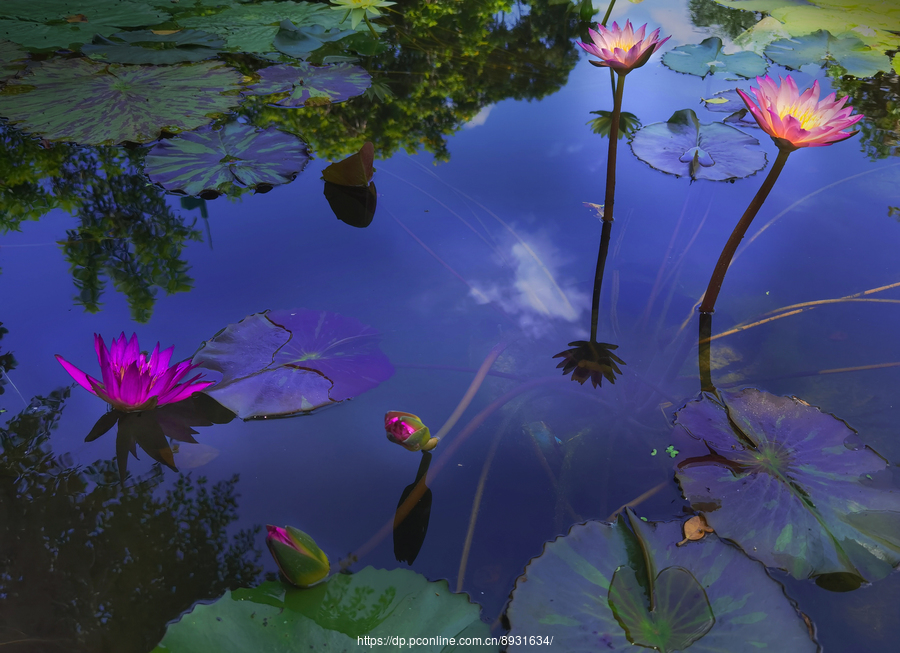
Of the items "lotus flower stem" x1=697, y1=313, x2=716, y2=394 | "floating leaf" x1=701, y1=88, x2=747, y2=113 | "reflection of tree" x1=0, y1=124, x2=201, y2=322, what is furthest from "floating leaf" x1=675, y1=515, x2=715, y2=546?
"floating leaf" x1=701, y1=88, x2=747, y2=113

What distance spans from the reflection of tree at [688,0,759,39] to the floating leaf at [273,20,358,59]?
2.39 meters

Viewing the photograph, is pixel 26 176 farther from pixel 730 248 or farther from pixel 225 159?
pixel 730 248

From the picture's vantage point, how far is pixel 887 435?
51.3 inches

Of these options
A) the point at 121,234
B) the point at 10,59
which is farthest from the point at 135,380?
the point at 10,59

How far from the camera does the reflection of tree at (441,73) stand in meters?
2.51

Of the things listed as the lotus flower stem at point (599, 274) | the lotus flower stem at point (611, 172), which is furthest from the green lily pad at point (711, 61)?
the lotus flower stem at point (599, 274)

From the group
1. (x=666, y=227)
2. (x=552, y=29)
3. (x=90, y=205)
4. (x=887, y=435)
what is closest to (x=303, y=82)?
(x=90, y=205)

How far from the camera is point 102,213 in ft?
6.62

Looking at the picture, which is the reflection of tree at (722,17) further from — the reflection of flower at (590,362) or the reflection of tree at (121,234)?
the reflection of tree at (121,234)

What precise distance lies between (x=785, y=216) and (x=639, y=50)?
86 cm

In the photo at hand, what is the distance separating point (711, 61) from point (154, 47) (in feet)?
10.1

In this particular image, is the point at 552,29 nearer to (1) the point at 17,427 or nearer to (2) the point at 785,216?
(2) the point at 785,216

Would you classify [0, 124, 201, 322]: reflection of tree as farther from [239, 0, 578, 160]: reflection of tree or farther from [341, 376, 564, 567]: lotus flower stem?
[341, 376, 564, 567]: lotus flower stem

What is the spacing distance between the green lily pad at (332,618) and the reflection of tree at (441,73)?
6.03ft
